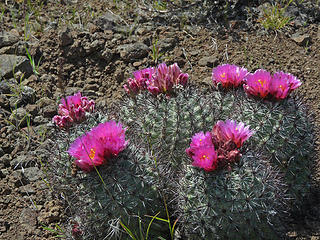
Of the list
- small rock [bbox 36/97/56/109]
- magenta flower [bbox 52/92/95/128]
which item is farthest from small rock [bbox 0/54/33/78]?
magenta flower [bbox 52/92/95/128]

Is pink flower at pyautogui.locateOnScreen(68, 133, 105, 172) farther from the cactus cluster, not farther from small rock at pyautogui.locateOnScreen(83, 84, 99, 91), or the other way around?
small rock at pyautogui.locateOnScreen(83, 84, 99, 91)

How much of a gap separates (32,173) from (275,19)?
3058 millimetres

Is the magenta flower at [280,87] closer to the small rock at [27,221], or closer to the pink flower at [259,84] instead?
the pink flower at [259,84]

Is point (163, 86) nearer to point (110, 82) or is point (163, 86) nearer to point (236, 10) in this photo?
point (110, 82)

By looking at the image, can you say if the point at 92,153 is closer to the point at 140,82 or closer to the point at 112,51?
the point at 140,82

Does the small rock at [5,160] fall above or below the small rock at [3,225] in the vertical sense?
above

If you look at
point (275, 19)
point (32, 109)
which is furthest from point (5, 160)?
point (275, 19)

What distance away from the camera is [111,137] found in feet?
8.66

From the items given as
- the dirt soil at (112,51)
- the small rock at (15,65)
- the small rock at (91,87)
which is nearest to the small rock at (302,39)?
the dirt soil at (112,51)

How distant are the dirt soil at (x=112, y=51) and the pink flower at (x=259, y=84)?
119cm

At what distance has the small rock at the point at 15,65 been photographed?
14.9 feet

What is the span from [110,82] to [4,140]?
3.98 ft

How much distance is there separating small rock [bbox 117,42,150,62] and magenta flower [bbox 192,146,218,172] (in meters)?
2.26

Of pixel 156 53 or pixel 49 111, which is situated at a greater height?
pixel 156 53
